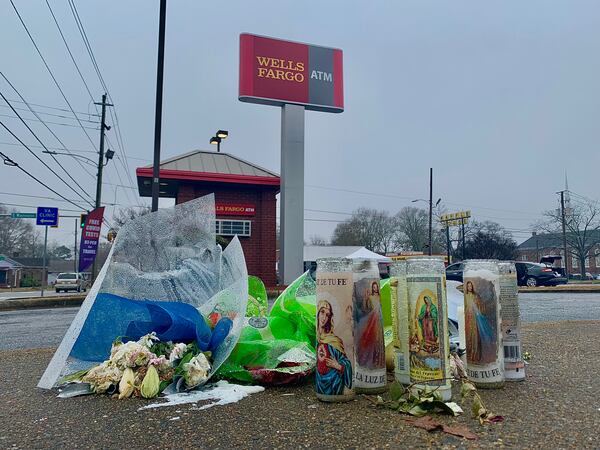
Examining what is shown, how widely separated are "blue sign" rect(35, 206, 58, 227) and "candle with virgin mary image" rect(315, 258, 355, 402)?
60.6 feet

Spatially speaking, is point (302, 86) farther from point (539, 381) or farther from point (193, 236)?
point (539, 381)

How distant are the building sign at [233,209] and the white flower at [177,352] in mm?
15121

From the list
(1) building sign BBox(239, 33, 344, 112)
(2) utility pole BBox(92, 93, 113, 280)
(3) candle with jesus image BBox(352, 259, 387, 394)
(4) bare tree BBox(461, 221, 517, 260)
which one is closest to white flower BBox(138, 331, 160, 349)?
(3) candle with jesus image BBox(352, 259, 387, 394)

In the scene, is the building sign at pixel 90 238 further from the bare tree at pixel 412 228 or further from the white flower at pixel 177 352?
the bare tree at pixel 412 228

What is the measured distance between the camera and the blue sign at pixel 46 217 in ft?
60.3

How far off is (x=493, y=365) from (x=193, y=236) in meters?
2.61

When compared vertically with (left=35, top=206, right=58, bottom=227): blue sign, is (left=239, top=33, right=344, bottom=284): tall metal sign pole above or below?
above

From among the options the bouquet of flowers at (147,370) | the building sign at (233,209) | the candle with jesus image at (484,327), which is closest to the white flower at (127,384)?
the bouquet of flowers at (147,370)

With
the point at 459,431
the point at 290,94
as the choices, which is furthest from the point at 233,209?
the point at 459,431

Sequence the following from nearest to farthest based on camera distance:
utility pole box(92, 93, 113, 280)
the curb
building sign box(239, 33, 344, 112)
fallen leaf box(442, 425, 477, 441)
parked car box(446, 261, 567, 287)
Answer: fallen leaf box(442, 425, 477, 441), building sign box(239, 33, 344, 112), the curb, parked car box(446, 261, 567, 287), utility pole box(92, 93, 113, 280)

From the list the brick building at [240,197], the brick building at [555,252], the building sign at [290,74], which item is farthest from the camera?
the brick building at [555,252]

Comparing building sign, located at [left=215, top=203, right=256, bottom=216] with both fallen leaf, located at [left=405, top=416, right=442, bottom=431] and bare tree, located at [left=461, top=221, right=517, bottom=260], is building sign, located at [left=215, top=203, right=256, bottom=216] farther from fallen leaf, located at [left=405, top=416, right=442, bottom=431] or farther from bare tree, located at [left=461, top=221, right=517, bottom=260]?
bare tree, located at [left=461, top=221, right=517, bottom=260]

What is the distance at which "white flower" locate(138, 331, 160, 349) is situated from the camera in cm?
313

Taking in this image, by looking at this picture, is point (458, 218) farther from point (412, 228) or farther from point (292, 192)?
point (292, 192)
